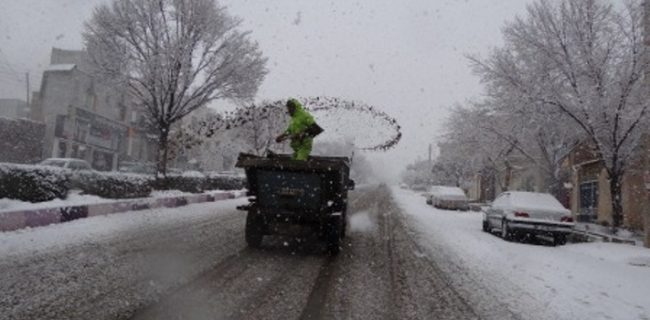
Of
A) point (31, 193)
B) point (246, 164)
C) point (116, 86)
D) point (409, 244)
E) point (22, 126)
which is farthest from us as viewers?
point (22, 126)

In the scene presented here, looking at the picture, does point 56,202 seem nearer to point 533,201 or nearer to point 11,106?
point 533,201

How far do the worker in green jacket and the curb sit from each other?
5.60 m

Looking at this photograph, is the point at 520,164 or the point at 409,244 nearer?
the point at 409,244

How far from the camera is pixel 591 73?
→ 56.3 feet

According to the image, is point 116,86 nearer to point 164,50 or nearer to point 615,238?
point 164,50

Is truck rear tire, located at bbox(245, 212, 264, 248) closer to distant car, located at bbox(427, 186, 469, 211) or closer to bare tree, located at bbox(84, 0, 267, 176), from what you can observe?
bare tree, located at bbox(84, 0, 267, 176)

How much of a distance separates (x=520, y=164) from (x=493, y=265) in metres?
38.4

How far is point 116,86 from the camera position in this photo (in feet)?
74.8

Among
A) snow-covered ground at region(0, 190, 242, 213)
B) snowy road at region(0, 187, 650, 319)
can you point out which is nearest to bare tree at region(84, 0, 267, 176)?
snow-covered ground at region(0, 190, 242, 213)

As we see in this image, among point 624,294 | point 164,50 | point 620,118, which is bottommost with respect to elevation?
point 624,294

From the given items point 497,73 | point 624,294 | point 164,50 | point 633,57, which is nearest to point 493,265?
point 624,294

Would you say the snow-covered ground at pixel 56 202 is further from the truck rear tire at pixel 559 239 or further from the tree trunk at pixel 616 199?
the tree trunk at pixel 616 199

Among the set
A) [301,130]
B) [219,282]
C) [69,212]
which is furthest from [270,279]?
[69,212]

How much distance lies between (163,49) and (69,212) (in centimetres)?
1158
